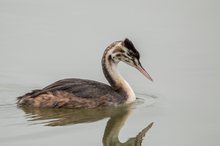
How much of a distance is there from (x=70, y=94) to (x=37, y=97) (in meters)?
0.58

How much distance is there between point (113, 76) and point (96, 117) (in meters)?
1.41

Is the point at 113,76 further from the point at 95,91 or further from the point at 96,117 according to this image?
the point at 96,117

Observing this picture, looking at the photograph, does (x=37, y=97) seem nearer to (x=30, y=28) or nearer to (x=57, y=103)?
(x=57, y=103)

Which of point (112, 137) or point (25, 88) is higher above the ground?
point (25, 88)

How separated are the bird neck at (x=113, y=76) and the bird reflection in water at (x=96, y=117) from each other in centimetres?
40

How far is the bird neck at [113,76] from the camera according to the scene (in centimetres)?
1449

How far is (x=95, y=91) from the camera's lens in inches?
550

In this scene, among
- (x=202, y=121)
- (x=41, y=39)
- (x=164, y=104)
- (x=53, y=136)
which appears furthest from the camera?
(x=41, y=39)

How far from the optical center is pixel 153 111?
13.9 m

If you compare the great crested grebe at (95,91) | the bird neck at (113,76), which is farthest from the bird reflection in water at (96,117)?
the bird neck at (113,76)

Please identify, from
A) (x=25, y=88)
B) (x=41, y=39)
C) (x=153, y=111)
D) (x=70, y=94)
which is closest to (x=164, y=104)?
(x=153, y=111)

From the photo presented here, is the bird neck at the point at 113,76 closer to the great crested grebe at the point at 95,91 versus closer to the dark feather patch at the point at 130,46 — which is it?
the great crested grebe at the point at 95,91

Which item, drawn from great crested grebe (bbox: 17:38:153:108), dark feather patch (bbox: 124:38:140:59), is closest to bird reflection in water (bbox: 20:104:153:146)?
great crested grebe (bbox: 17:38:153:108)

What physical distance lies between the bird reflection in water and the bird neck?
403mm
